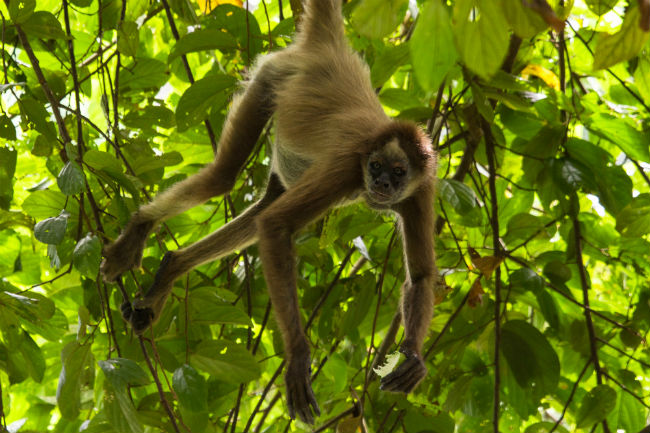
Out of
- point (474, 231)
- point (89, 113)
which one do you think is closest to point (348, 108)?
point (474, 231)

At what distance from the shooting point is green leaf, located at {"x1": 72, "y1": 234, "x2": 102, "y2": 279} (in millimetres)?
2932

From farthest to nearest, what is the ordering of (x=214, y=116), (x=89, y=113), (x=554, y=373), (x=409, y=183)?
(x=89, y=113) → (x=214, y=116) → (x=409, y=183) → (x=554, y=373)

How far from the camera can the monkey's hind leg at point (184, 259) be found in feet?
12.6

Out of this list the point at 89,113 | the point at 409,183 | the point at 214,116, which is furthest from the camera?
the point at 89,113

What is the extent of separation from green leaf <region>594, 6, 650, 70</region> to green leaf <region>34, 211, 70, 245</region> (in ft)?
6.99

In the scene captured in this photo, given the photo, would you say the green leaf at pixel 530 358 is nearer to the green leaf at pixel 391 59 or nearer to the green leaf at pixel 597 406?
the green leaf at pixel 597 406

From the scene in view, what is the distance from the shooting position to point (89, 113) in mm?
5551

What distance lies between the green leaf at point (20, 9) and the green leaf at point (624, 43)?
7.93 feet

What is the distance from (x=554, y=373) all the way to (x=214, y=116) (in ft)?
8.22

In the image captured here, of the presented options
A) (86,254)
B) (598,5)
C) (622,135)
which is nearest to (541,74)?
(622,135)

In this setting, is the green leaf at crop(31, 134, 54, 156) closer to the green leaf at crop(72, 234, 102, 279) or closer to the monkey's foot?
the green leaf at crop(72, 234, 102, 279)

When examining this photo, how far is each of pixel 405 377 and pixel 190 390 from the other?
1.05 meters

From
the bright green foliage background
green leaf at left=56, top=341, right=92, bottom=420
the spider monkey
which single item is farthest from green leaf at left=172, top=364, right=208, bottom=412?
the spider monkey

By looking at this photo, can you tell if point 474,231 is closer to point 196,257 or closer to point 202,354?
point 196,257
